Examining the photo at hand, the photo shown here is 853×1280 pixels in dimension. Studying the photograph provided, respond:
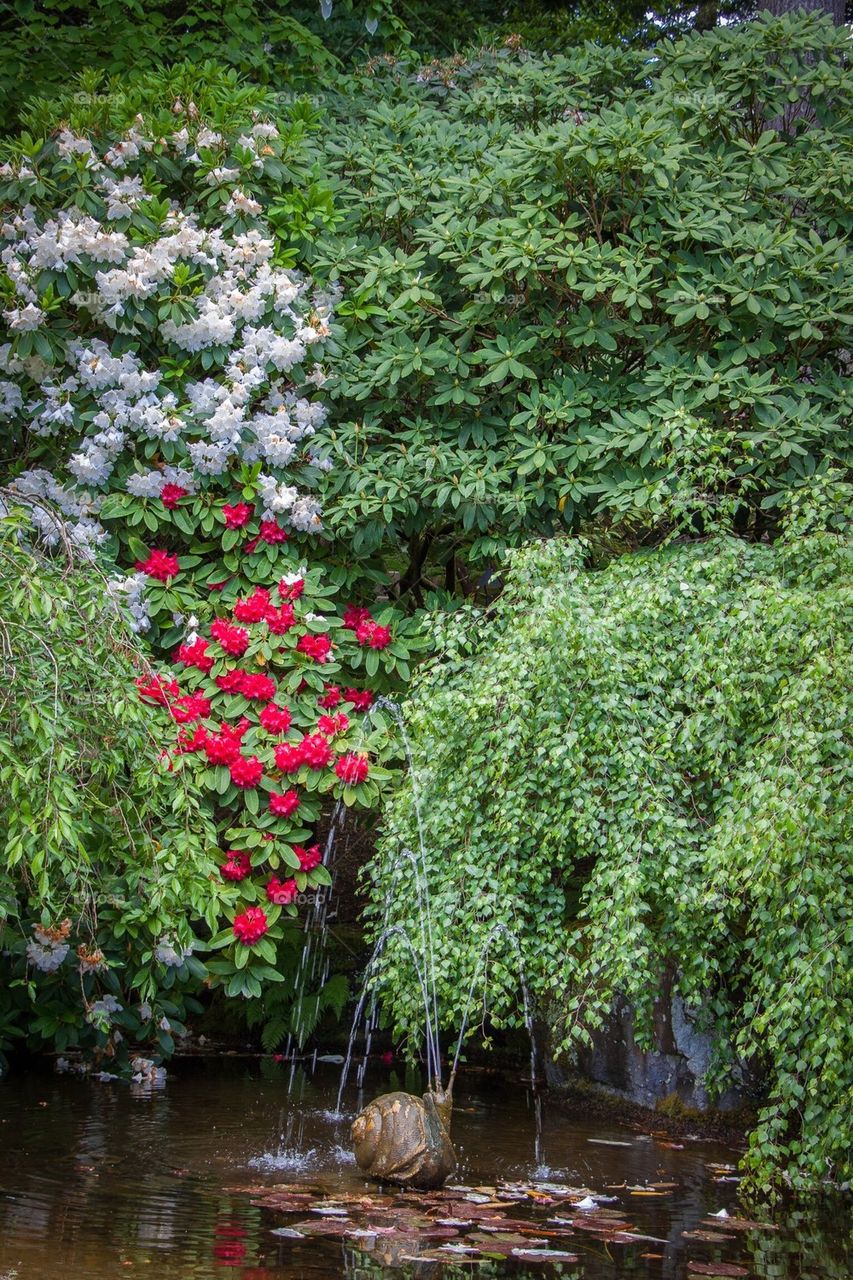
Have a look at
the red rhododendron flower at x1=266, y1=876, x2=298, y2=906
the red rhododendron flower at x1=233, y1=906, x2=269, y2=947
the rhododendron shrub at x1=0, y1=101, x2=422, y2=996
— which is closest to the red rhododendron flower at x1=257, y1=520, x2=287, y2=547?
the rhododendron shrub at x1=0, y1=101, x2=422, y2=996

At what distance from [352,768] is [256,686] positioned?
1.95 feet

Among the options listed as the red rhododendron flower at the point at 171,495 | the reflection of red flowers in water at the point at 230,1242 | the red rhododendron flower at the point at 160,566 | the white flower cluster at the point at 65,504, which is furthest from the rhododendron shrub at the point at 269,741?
the reflection of red flowers in water at the point at 230,1242

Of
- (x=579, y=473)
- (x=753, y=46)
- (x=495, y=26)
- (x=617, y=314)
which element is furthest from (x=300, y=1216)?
(x=495, y=26)

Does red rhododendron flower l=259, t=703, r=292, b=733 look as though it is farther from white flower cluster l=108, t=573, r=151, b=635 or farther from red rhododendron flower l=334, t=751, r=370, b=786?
white flower cluster l=108, t=573, r=151, b=635

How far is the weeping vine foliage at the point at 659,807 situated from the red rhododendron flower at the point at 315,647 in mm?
710

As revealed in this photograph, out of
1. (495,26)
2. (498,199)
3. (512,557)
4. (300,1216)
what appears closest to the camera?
(300,1216)

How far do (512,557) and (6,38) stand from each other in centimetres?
478

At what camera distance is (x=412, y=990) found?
5.55 meters

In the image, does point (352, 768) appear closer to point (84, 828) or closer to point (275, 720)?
point (275, 720)

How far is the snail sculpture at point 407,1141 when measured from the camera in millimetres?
4625

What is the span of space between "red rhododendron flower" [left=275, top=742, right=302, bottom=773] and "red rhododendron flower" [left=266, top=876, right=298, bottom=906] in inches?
20.2

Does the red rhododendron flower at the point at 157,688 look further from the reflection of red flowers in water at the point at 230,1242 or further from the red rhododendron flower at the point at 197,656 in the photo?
the reflection of red flowers in water at the point at 230,1242

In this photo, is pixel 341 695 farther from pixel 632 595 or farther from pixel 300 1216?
pixel 300 1216

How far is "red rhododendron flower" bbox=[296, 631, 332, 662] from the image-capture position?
21.4 ft
